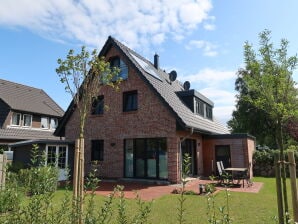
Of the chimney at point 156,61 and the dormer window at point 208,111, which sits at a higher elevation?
the chimney at point 156,61

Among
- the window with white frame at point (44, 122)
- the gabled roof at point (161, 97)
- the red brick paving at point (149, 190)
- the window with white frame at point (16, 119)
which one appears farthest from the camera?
the window with white frame at point (44, 122)

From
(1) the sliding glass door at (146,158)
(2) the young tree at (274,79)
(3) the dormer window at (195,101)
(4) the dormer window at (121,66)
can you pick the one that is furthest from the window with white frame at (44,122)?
(2) the young tree at (274,79)

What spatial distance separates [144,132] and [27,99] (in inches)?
711

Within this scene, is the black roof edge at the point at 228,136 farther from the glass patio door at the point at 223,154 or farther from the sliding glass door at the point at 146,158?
the sliding glass door at the point at 146,158

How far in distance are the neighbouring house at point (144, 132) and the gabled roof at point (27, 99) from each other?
326 inches

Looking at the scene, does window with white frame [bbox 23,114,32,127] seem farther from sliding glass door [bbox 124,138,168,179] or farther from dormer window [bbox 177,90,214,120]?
dormer window [bbox 177,90,214,120]

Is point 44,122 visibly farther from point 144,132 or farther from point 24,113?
point 144,132

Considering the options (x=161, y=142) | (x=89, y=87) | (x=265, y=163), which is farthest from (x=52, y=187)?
(x=265, y=163)

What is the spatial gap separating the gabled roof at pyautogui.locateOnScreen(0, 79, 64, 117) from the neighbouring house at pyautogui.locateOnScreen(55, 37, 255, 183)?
827 centimetres

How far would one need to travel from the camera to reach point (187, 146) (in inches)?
688

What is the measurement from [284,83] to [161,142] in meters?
10.3

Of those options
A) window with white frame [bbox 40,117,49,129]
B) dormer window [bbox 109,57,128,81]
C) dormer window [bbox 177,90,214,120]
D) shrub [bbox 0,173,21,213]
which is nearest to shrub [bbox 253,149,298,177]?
dormer window [bbox 177,90,214,120]

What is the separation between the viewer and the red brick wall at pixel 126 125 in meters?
15.4

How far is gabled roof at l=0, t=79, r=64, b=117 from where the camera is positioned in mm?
25812
